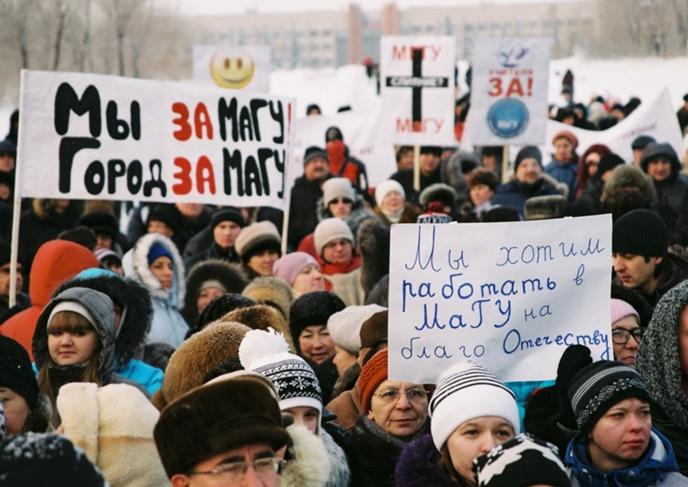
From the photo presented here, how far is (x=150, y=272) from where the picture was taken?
334 inches

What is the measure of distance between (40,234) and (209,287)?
3376 mm

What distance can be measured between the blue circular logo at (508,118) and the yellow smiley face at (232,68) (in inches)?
245

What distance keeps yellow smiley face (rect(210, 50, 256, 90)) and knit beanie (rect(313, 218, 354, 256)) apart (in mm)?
10974

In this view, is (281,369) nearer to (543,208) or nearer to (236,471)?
(236,471)

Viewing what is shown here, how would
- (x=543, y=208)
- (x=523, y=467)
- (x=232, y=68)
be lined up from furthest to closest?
(x=232, y=68)
(x=543, y=208)
(x=523, y=467)

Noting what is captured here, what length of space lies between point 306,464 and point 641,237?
3.54 metres

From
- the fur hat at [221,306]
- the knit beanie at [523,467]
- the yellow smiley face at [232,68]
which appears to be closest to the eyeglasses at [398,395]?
the knit beanie at [523,467]

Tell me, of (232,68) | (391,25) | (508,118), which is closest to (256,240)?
(508,118)

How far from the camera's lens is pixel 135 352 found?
6.53m

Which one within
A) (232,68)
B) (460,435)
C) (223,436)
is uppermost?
(232,68)

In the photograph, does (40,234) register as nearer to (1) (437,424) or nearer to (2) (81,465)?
(1) (437,424)

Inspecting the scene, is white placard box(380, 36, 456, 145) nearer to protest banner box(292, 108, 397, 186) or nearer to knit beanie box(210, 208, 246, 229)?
protest banner box(292, 108, 397, 186)

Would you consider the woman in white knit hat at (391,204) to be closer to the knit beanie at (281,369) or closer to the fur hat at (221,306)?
the fur hat at (221,306)

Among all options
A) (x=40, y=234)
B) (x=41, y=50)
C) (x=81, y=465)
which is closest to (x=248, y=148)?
(x=40, y=234)
